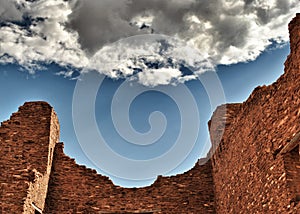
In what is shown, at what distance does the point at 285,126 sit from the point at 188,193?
6722mm

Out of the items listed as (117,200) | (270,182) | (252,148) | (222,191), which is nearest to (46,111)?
(117,200)

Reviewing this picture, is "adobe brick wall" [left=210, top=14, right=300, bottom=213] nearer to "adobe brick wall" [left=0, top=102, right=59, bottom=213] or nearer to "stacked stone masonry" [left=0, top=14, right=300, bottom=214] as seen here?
"stacked stone masonry" [left=0, top=14, right=300, bottom=214]

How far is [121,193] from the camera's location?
14.4 metres

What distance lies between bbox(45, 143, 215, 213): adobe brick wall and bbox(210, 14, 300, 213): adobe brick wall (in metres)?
1.97

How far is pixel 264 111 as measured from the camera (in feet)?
31.2

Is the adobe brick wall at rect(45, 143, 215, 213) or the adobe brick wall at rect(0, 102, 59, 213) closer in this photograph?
the adobe brick wall at rect(0, 102, 59, 213)

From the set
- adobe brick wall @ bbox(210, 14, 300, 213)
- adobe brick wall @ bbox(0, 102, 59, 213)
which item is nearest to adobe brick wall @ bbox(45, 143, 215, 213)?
adobe brick wall @ bbox(0, 102, 59, 213)

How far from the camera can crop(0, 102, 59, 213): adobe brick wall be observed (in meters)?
12.3

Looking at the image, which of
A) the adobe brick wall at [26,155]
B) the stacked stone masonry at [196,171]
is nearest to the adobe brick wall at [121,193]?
the stacked stone masonry at [196,171]

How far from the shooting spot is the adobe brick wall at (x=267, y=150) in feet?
26.6

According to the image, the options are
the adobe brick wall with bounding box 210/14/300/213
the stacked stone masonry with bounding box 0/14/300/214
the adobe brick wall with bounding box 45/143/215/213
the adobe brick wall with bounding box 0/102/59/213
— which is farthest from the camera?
the adobe brick wall with bounding box 45/143/215/213

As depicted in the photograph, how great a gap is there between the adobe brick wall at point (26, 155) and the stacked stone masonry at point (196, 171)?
30 mm

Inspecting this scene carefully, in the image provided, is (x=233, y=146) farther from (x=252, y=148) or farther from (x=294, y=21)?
(x=294, y=21)

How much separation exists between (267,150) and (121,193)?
6743mm
